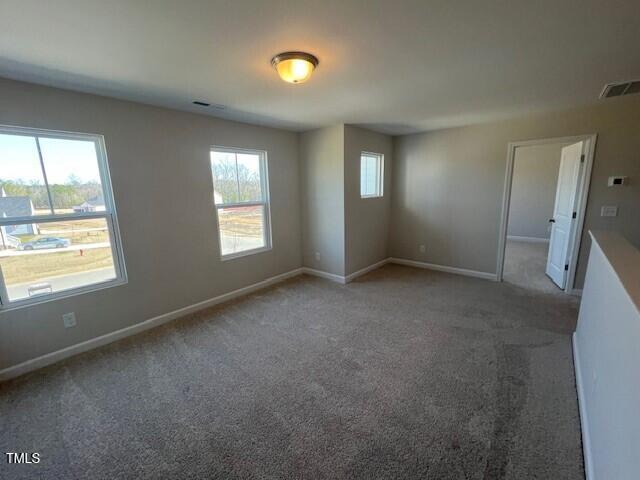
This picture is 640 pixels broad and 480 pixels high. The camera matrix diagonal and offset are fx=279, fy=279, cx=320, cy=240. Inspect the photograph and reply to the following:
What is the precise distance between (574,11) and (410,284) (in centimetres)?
334

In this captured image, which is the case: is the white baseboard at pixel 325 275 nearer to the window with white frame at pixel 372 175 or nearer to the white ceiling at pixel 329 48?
the window with white frame at pixel 372 175

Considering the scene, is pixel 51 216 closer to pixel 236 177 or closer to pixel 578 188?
pixel 236 177

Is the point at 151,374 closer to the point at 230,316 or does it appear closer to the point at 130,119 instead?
the point at 230,316

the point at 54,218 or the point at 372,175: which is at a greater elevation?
the point at 372,175

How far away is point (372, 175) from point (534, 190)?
4.45 m

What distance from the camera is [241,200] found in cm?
386

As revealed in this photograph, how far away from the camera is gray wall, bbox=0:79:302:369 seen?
7.62 ft

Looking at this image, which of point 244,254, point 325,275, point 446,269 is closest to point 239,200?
point 244,254

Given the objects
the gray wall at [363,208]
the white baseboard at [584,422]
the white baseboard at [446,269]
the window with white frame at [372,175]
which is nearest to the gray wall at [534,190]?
the white baseboard at [446,269]

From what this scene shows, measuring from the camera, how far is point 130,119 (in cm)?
273

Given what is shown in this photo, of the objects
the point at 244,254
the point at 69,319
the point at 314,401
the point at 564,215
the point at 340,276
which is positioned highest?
the point at 564,215

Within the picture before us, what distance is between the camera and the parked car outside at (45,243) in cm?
234

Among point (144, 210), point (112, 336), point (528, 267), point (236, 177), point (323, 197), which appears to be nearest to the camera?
point (112, 336)

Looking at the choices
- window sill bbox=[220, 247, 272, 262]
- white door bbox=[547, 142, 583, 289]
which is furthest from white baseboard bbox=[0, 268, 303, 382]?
white door bbox=[547, 142, 583, 289]
